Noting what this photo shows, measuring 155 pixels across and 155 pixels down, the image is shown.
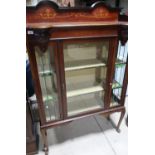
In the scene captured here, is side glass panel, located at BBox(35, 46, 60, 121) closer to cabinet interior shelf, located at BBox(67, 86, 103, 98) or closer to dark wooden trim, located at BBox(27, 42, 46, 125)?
dark wooden trim, located at BBox(27, 42, 46, 125)

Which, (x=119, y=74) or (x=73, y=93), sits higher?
(x=119, y=74)

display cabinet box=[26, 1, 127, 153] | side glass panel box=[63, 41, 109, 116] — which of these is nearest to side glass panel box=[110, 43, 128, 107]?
display cabinet box=[26, 1, 127, 153]

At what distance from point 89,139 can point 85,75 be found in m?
0.72

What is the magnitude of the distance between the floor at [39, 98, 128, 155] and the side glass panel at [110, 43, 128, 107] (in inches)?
15.8

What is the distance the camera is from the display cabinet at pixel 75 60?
1193 millimetres

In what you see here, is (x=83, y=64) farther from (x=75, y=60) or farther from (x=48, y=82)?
(x=48, y=82)

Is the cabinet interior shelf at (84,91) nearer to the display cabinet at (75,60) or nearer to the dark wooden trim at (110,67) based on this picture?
the display cabinet at (75,60)

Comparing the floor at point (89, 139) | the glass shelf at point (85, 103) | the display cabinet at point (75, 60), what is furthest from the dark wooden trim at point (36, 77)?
the floor at point (89, 139)

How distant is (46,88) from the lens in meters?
1.51
